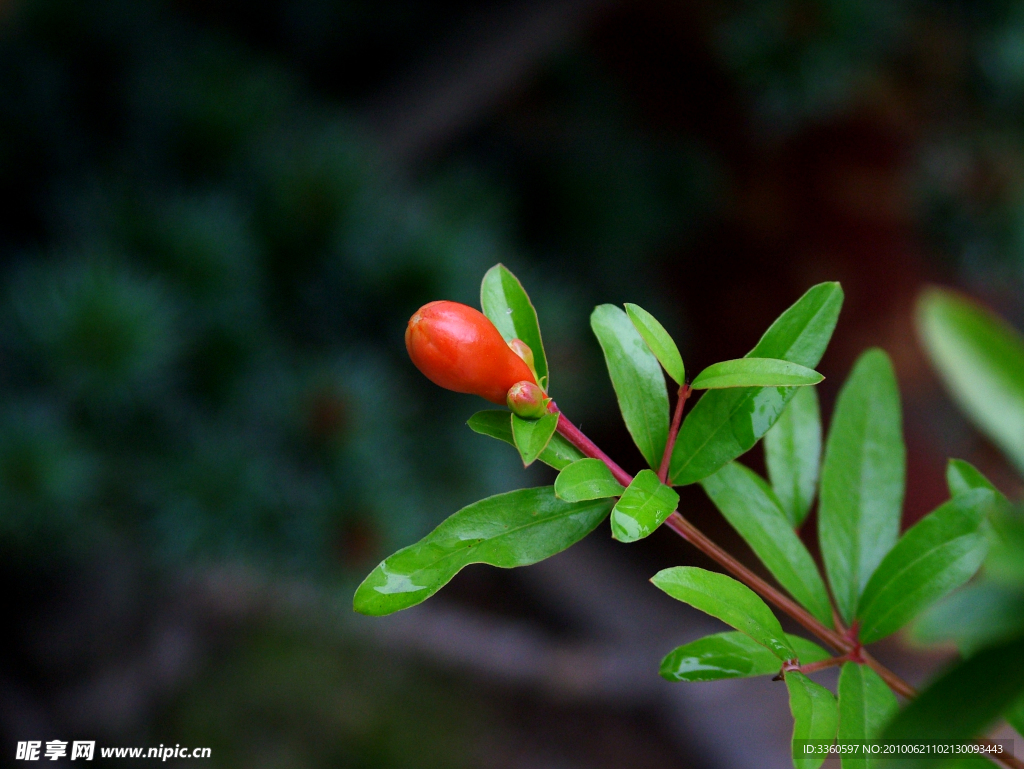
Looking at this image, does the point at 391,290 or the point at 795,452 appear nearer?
Answer: the point at 795,452

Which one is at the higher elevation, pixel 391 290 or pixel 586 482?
pixel 391 290

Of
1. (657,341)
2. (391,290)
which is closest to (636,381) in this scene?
(657,341)

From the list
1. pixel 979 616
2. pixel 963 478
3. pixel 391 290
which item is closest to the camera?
pixel 979 616

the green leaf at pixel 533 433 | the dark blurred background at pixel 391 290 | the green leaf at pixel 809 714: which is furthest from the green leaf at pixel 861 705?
the dark blurred background at pixel 391 290

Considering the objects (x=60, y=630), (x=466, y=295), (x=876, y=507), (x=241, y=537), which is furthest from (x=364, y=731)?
(x=876, y=507)

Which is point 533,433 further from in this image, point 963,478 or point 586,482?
point 963,478

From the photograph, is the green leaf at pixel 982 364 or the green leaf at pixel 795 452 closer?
the green leaf at pixel 982 364

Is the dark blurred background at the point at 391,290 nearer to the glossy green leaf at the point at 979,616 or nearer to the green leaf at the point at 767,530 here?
the green leaf at the point at 767,530
